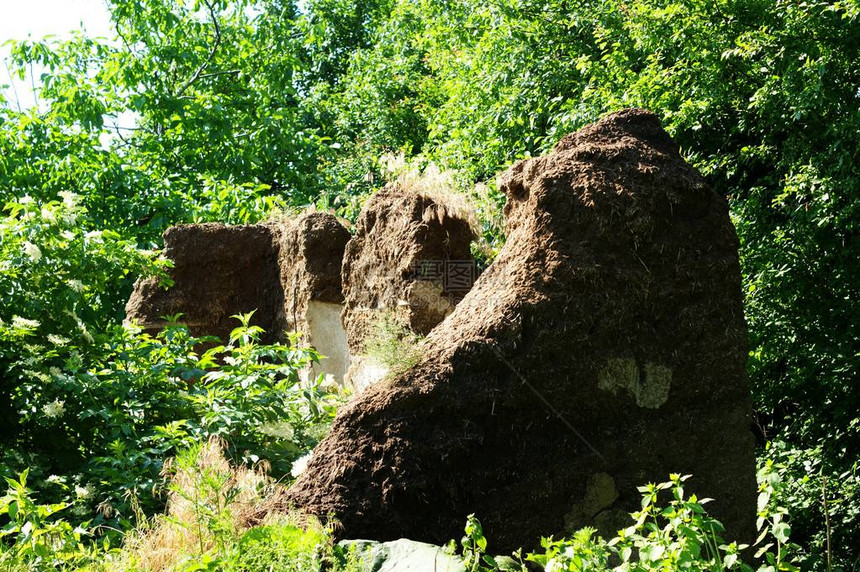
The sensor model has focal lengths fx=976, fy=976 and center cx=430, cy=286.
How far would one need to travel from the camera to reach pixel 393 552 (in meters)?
4.16

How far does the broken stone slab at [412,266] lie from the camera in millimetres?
7438

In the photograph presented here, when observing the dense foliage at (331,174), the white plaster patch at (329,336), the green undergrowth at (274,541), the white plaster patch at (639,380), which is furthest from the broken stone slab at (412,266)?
the green undergrowth at (274,541)

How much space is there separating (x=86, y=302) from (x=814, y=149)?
6.07 metres

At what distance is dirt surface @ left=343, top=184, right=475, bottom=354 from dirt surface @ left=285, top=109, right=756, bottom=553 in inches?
87.8

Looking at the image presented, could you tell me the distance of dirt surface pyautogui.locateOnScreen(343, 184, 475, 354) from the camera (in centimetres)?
745

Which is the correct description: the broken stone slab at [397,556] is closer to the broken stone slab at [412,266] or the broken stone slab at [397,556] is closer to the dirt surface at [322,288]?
the broken stone slab at [412,266]

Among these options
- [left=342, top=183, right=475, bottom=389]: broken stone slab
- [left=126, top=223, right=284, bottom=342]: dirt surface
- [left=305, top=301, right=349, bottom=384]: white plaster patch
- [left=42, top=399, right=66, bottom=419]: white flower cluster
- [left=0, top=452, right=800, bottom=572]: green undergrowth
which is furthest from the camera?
[left=126, top=223, right=284, bottom=342]: dirt surface

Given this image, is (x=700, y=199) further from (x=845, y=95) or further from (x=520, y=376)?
(x=845, y=95)

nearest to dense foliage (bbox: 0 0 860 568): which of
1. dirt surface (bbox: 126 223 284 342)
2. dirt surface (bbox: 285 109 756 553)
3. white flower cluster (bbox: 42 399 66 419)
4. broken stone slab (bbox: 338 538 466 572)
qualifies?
white flower cluster (bbox: 42 399 66 419)

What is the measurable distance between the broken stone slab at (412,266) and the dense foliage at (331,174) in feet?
2.23

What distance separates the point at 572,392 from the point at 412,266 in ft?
9.18

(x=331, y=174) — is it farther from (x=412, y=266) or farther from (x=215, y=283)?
(x=412, y=266)

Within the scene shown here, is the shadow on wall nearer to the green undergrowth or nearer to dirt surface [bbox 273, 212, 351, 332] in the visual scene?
dirt surface [bbox 273, 212, 351, 332]

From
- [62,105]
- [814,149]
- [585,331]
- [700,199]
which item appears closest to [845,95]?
[814,149]
